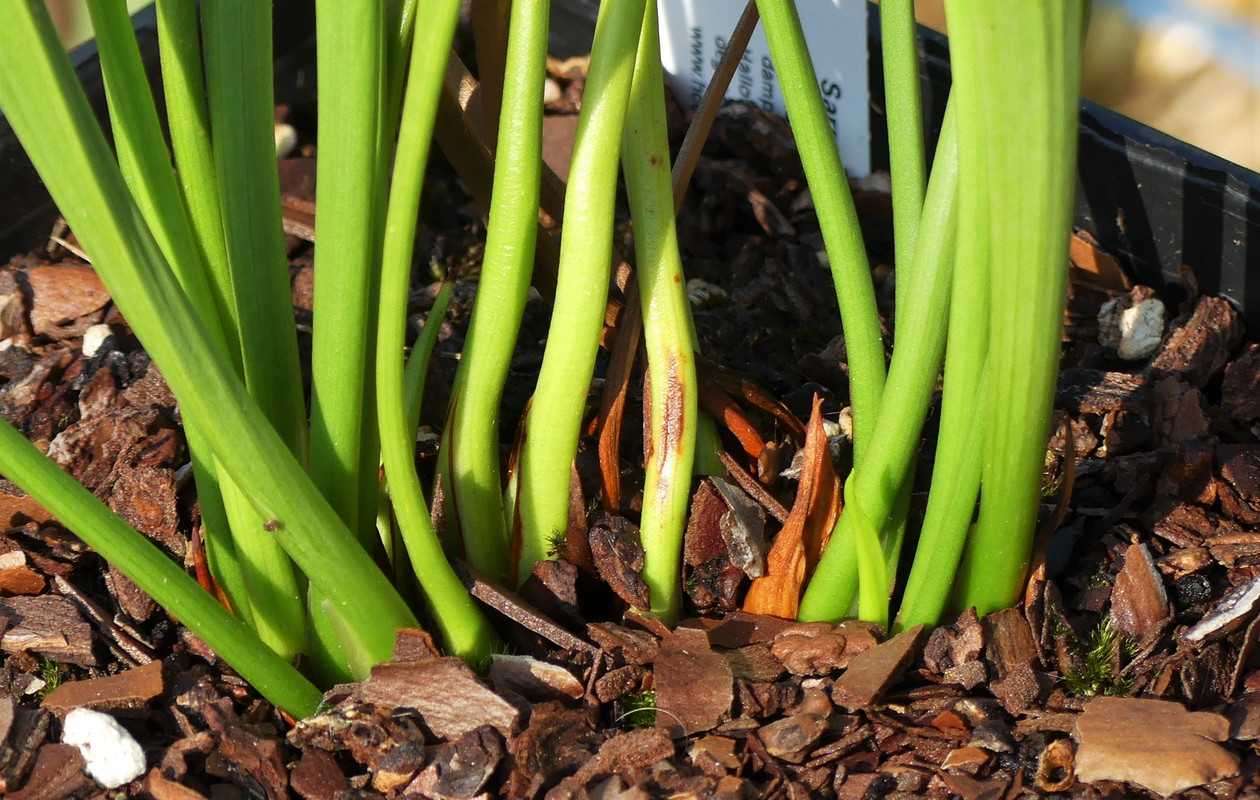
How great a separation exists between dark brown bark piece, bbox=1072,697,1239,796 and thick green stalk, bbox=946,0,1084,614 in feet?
0.46

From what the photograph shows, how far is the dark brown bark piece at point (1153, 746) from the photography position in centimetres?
58

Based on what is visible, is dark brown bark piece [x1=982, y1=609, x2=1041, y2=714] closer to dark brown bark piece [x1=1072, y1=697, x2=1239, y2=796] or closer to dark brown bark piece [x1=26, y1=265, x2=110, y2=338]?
dark brown bark piece [x1=1072, y1=697, x2=1239, y2=796]

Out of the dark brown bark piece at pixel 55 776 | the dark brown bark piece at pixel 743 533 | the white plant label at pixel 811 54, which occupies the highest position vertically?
the white plant label at pixel 811 54

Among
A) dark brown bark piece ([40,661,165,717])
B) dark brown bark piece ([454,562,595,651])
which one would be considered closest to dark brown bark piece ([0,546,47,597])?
dark brown bark piece ([40,661,165,717])

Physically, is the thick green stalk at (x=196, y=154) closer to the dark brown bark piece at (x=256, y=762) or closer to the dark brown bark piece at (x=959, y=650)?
the dark brown bark piece at (x=256, y=762)

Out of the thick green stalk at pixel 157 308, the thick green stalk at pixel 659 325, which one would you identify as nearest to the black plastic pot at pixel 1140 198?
the thick green stalk at pixel 659 325

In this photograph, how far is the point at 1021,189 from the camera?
44 centimetres

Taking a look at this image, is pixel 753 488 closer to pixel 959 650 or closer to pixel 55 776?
pixel 959 650

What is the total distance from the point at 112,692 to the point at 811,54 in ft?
3.16

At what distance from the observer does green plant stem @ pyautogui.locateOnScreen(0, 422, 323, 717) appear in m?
0.51

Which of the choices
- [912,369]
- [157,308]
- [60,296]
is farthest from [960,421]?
[60,296]

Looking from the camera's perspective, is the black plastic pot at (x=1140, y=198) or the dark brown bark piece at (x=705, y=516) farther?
the black plastic pot at (x=1140, y=198)

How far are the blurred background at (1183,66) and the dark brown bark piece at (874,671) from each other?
4.01 ft

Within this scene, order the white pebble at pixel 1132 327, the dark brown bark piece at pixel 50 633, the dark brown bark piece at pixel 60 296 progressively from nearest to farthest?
the dark brown bark piece at pixel 50 633 < the white pebble at pixel 1132 327 < the dark brown bark piece at pixel 60 296
